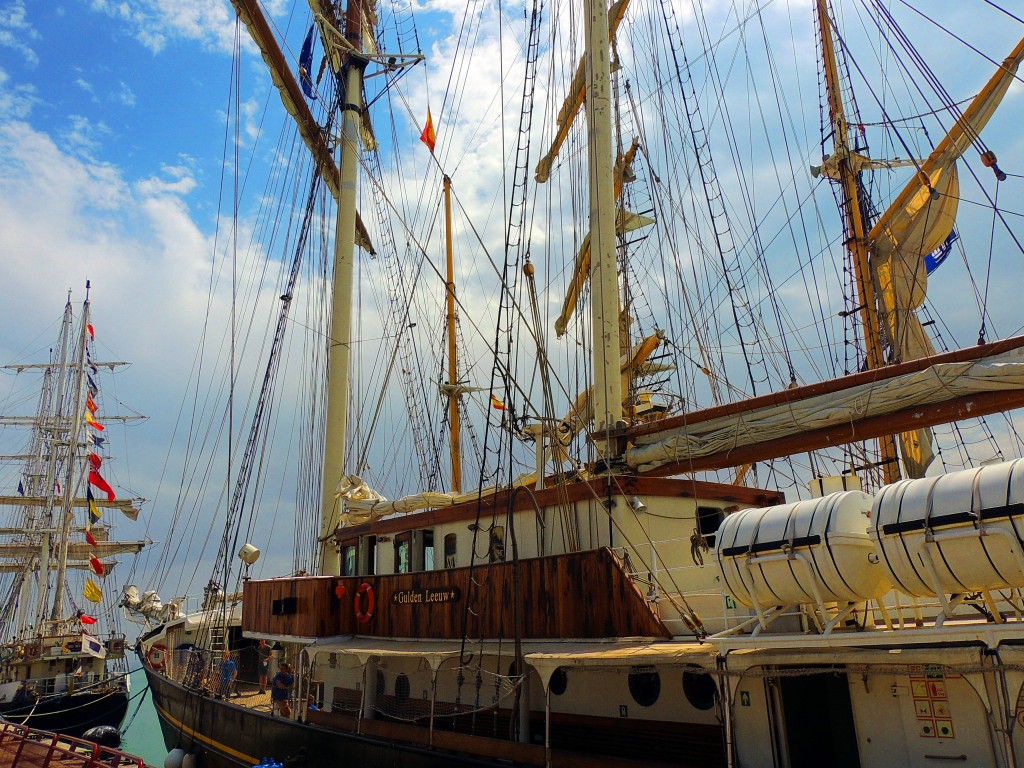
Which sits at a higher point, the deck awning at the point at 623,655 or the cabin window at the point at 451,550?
the cabin window at the point at 451,550

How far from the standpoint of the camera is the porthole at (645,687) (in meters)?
9.34

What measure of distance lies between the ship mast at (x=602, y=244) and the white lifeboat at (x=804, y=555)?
4.09 meters

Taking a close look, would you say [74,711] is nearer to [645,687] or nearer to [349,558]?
[349,558]

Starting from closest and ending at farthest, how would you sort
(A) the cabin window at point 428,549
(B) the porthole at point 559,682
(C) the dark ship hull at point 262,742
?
1. (B) the porthole at point 559,682
2. (C) the dark ship hull at point 262,742
3. (A) the cabin window at point 428,549

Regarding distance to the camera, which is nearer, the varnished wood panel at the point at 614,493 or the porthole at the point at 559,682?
the porthole at the point at 559,682

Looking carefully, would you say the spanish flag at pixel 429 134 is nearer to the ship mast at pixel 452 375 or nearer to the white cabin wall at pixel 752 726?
the ship mast at pixel 452 375

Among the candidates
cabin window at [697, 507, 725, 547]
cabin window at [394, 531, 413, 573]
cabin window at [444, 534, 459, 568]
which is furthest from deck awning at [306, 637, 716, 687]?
cabin window at [697, 507, 725, 547]

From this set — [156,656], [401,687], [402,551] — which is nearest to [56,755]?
[401,687]

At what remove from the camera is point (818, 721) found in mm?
8117

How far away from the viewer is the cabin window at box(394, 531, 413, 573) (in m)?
14.2

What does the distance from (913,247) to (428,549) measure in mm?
14035

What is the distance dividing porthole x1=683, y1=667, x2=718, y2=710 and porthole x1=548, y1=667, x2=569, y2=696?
79.3 inches

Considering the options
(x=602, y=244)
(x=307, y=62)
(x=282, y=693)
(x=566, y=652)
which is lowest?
(x=282, y=693)

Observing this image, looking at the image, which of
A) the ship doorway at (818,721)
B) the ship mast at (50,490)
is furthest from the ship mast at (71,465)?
the ship doorway at (818,721)
